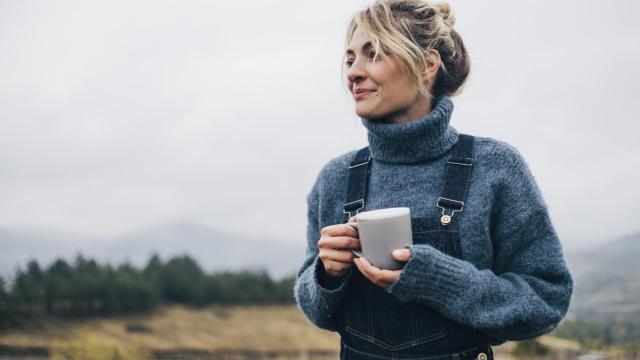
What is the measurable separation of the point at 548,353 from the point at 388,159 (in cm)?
2157

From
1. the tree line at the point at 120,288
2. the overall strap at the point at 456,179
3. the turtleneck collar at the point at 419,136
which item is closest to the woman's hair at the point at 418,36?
the turtleneck collar at the point at 419,136

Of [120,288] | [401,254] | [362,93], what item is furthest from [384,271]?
[120,288]

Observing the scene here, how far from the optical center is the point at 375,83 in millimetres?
2320

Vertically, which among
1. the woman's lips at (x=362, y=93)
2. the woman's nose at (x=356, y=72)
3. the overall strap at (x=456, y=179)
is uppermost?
the woman's nose at (x=356, y=72)

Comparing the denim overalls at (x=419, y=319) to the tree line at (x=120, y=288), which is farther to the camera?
the tree line at (x=120, y=288)

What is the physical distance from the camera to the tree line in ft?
107

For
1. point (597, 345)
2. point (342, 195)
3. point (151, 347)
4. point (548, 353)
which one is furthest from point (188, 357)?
point (342, 195)

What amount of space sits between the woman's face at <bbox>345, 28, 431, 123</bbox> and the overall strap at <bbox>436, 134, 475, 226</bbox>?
0.27 m

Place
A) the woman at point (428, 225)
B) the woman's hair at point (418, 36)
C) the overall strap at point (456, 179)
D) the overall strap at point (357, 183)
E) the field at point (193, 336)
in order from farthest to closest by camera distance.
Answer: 1. the field at point (193, 336)
2. the overall strap at point (357, 183)
3. the woman's hair at point (418, 36)
4. the overall strap at point (456, 179)
5. the woman at point (428, 225)

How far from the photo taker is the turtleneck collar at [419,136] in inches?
91.6

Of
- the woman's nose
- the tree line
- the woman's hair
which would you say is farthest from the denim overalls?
the tree line

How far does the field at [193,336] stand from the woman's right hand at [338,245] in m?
23.8

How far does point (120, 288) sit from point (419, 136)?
119 feet

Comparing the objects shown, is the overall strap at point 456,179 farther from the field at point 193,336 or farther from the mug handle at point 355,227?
the field at point 193,336
